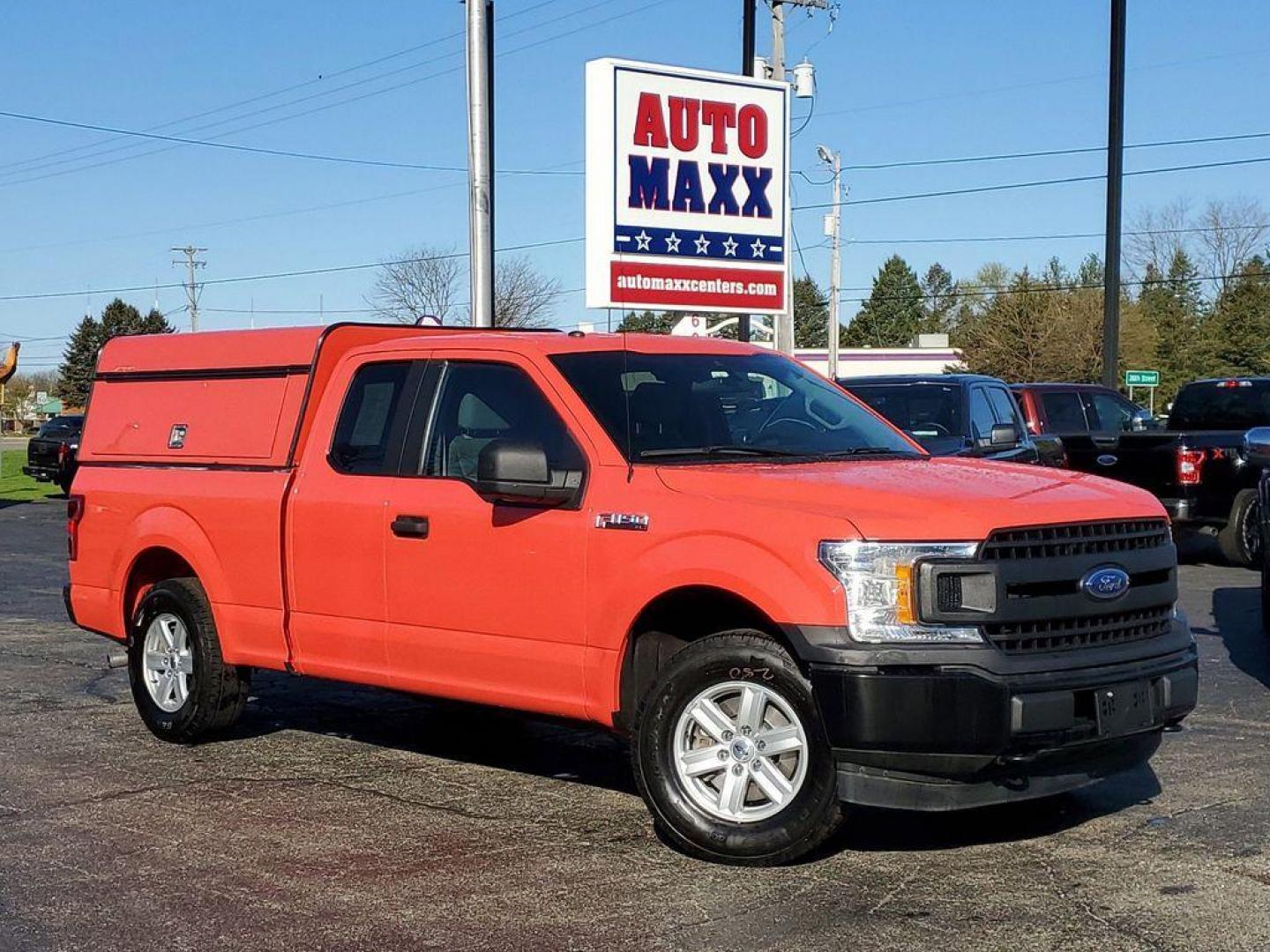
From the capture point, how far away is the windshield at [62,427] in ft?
118

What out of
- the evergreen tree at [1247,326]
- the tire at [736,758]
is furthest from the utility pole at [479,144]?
the evergreen tree at [1247,326]

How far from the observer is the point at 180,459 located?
8.34 m

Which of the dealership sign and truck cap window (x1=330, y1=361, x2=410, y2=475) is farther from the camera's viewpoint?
the dealership sign

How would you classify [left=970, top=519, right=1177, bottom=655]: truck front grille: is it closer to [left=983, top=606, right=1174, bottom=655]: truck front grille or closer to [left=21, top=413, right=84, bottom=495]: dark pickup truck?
[left=983, top=606, right=1174, bottom=655]: truck front grille

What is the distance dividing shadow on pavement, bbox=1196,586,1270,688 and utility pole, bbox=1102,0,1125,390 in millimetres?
11990

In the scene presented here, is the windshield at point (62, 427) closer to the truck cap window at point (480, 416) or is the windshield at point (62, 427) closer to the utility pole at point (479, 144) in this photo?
the utility pole at point (479, 144)

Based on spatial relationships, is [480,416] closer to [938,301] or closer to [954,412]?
[954,412]

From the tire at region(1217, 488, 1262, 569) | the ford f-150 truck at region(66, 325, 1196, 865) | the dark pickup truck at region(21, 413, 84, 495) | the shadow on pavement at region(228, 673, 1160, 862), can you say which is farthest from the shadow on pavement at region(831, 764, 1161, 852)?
the dark pickup truck at region(21, 413, 84, 495)

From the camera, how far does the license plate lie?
5.62m

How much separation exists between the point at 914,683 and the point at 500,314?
177 feet

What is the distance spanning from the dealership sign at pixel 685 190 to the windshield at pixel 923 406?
598cm

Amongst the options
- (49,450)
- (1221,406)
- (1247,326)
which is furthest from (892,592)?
(1247,326)

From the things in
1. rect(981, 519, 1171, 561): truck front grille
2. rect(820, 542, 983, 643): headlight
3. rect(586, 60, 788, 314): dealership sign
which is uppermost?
rect(586, 60, 788, 314): dealership sign

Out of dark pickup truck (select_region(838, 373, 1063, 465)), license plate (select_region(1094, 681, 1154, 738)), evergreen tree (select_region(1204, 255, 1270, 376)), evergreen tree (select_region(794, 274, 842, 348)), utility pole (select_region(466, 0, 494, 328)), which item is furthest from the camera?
evergreen tree (select_region(794, 274, 842, 348))
